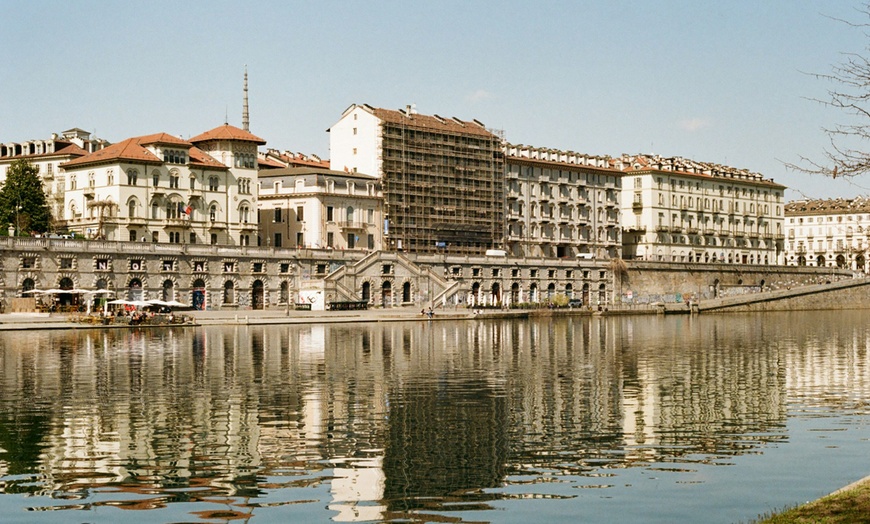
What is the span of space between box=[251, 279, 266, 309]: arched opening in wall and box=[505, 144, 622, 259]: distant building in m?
46.4

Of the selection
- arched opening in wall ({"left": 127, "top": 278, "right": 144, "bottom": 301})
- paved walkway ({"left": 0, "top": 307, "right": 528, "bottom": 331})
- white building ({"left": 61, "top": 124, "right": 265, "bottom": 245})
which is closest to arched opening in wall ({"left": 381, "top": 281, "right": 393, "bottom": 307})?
paved walkway ({"left": 0, "top": 307, "right": 528, "bottom": 331})

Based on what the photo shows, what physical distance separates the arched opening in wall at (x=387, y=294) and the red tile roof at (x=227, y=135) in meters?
21.8

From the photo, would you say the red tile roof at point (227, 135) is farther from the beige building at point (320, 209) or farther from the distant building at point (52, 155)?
the distant building at point (52, 155)

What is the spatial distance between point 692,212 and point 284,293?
269 feet

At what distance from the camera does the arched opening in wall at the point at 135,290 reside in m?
112

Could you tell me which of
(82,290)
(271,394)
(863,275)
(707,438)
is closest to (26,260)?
(82,290)

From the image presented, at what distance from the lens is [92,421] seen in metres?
35.8

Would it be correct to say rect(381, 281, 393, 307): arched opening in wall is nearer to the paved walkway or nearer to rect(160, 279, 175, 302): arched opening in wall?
the paved walkway

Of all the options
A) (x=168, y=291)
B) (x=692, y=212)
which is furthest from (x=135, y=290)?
(x=692, y=212)

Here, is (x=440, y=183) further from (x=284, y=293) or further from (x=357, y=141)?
(x=284, y=293)

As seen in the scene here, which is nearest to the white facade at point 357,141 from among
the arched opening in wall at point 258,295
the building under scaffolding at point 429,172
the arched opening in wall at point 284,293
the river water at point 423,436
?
the building under scaffolding at point 429,172

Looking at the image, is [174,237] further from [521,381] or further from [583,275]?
[521,381]

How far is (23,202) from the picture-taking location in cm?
12800

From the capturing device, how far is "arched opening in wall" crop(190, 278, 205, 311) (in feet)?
385
